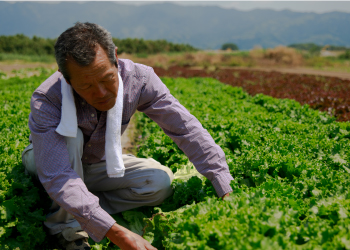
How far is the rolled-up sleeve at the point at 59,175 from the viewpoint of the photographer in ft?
7.19

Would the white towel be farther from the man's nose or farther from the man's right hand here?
the man's right hand

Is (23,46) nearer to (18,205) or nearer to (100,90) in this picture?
(18,205)

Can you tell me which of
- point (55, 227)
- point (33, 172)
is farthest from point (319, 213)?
point (33, 172)

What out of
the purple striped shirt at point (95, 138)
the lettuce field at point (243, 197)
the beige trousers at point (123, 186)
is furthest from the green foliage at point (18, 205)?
the purple striped shirt at point (95, 138)

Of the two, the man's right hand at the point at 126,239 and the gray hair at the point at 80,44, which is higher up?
the gray hair at the point at 80,44

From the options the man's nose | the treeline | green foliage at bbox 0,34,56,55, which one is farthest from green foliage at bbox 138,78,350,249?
green foliage at bbox 0,34,56,55

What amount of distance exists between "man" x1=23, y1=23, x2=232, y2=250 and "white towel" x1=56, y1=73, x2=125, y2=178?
0.05 ft

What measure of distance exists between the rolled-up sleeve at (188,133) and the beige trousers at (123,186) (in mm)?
602

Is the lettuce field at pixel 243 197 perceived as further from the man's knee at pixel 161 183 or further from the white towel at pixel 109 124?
the white towel at pixel 109 124

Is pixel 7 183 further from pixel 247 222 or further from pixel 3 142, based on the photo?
pixel 247 222

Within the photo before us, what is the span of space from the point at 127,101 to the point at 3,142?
2.45 m

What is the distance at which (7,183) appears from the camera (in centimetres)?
309

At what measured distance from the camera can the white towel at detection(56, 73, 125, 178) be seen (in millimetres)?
2500

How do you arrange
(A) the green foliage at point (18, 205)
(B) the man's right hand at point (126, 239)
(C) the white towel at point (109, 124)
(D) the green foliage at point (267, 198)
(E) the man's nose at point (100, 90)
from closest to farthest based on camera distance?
(D) the green foliage at point (267, 198)
(B) the man's right hand at point (126, 239)
(E) the man's nose at point (100, 90)
(C) the white towel at point (109, 124)
(A) the green foliage at point (18, 205)
